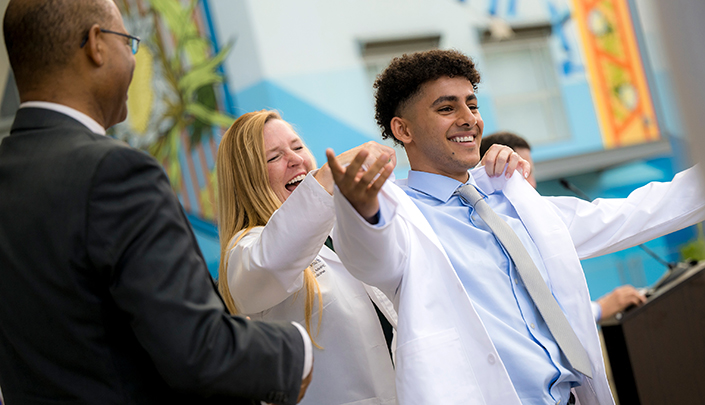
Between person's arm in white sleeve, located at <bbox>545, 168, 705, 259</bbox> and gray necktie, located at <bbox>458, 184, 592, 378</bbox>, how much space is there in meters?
0.31

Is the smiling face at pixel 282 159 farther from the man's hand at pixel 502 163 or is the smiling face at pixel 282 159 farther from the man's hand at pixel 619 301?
the man's hand at pixel 619 301

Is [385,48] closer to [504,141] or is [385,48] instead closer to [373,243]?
[504,141]

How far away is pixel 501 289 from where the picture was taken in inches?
64.1

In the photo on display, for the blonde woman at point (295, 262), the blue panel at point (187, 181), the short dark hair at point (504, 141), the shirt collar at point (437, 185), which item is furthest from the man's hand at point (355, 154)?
the blue panel at point (187, 181)

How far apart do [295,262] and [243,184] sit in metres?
0.49

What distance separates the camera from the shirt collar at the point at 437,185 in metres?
1.82

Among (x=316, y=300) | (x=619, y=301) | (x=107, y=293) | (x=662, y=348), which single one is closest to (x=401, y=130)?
(x=316, y=300)

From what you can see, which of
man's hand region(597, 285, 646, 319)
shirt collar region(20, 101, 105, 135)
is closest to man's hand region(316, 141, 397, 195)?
shirt collar region(20, 101, 105, 135)

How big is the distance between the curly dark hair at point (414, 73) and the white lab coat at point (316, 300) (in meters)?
0.56

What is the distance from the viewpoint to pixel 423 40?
21.8ft

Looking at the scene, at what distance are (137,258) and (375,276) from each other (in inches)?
25.7

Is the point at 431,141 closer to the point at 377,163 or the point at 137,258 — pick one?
the point at 377,163

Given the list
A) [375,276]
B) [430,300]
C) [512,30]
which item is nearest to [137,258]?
[375,276]

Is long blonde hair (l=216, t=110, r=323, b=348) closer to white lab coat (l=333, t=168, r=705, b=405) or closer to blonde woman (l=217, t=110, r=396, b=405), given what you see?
blonde woman (l=217, t=110, r=396, b=405)
